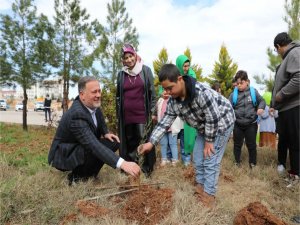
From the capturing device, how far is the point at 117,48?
13562mm

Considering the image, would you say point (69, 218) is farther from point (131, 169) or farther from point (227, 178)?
point (227, 178)

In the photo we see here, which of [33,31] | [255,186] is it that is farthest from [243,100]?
[33,31]

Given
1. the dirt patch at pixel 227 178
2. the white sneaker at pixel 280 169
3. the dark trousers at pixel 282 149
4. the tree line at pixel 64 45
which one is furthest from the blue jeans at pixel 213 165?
the tree line at pixel 64 45

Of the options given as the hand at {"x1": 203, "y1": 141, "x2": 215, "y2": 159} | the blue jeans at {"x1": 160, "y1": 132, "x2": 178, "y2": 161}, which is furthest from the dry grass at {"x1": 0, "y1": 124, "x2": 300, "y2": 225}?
the blue jeans at {"x1": 160, "y1": 132, "x2": 178, "y2": 161}

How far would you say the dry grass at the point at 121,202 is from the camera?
8.66 feet

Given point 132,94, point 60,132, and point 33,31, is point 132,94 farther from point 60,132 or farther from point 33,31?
point 33,31

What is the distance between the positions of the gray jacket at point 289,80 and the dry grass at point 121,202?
1.06m

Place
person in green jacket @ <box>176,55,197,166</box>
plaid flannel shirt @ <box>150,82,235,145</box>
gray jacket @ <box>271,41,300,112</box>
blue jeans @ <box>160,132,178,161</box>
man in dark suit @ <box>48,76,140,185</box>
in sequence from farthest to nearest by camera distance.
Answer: blue jeans @ <box>160,132,178,161</box> → person in green jacket @ <box>176,55,197,166</box> → gray jacket @ <box>271,41,300,112</box> → man in dark suit @ <box>48,76,140,185</box> → plaid flannel shirt @ <box>150,82,235,145</box>

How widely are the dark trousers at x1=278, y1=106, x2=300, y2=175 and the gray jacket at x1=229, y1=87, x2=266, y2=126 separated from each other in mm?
719

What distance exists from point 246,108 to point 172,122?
226 cm

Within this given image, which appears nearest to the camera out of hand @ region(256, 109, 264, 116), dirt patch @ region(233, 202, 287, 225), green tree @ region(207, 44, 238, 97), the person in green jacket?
dirt patch @ region(233, 202, 287, 225)

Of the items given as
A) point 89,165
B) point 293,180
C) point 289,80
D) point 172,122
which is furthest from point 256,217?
point 289,80

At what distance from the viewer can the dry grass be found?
2641 millimetres

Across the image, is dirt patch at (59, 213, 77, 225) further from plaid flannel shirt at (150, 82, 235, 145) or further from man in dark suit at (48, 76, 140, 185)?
plaid flannel shirt at (150, 82, 235, 145)
